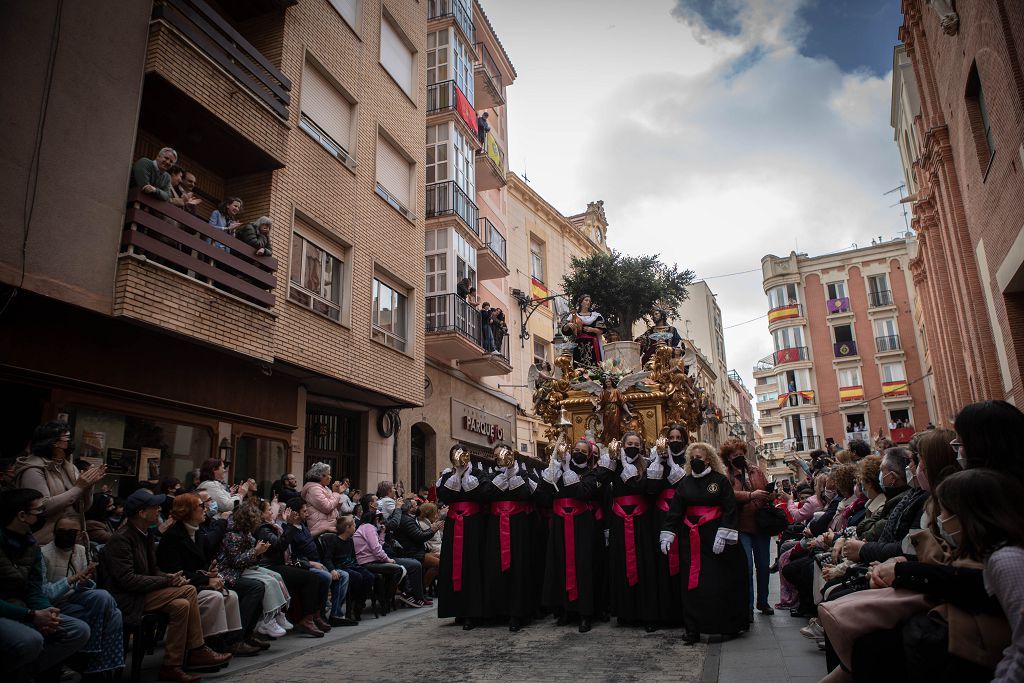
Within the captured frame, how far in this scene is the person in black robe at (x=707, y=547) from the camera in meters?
7.20

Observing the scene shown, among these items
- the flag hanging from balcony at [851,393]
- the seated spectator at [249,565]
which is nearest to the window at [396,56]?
the seated spectator at [249,565]

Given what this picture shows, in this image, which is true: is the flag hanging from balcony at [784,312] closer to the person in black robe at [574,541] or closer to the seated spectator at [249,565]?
the person in black robe at [574,541]

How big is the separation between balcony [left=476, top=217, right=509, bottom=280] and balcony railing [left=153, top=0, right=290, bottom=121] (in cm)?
1040

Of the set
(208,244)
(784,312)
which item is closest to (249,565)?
(208,244)

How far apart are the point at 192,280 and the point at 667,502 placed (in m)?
7.23

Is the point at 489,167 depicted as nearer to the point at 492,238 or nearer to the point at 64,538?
the point at 492,238

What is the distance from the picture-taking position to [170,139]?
11.6 m

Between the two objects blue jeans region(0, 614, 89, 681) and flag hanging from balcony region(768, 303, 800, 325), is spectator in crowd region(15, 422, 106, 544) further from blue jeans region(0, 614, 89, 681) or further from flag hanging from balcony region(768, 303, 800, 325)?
flag hanging from balcony region(768, 303, 800, 325)

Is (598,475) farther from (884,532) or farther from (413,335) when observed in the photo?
(413,335)

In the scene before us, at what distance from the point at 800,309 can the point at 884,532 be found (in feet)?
146

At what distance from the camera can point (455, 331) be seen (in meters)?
19.0

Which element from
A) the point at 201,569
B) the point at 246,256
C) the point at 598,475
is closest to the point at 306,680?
the point at 201,569

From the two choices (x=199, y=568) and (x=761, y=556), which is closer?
(x=199, y=568)

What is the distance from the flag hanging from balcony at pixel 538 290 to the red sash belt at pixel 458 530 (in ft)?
64.5
